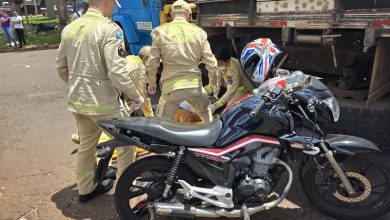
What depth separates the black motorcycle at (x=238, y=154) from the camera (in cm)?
274

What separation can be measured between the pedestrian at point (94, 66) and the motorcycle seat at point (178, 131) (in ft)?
1.26

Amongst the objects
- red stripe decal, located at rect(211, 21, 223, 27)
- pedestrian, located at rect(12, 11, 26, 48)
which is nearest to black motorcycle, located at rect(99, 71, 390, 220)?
red stripe decal, located at rect(211, 21, 223, 27)

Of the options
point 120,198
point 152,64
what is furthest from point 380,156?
point 152,64

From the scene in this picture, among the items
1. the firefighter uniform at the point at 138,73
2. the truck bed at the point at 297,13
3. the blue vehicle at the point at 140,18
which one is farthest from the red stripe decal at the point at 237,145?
the blue vehicle at the point at 140,18

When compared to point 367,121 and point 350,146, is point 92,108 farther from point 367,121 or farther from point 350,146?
point 367,121

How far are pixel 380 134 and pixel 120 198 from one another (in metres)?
2.53

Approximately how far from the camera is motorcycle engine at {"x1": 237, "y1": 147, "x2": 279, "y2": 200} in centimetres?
275

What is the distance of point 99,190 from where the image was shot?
3.65 meters

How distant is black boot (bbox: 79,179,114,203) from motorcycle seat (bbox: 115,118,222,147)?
1.08 m

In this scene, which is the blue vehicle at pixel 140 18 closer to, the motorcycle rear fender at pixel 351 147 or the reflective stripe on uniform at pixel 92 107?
Result: the reflective stripe on uniform at pixel 92 107

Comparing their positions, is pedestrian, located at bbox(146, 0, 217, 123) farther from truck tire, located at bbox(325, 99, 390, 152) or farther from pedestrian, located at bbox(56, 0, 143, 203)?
truck tire, located at bbox(325, 99, 390, 152)

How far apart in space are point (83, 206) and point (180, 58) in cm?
171

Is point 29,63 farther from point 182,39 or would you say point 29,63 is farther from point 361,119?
point 361,119

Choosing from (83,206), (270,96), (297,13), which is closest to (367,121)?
(297,13)
